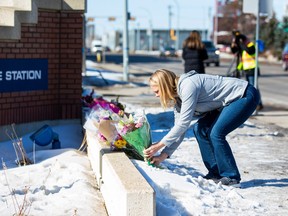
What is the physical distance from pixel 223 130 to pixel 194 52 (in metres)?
6.11

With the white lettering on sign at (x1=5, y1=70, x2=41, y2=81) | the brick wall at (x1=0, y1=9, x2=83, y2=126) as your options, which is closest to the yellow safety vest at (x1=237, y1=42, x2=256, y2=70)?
the brick wall at (x1=0, y1=9, x2=83, y2=126)

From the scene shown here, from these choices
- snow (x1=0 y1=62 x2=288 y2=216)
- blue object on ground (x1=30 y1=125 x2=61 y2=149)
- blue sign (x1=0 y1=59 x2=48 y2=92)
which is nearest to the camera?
snow (x1=0 y1=62 x2=288 y2=216)

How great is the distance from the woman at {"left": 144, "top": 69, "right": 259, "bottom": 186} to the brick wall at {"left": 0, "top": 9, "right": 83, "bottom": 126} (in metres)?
Result: 3.68

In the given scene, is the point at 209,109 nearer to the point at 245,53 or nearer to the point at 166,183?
the point at 166,183

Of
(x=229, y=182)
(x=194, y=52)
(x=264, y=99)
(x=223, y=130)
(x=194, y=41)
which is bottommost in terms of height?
(x=264, y=99)

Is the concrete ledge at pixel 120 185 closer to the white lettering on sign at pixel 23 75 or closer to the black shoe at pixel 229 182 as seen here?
the black shoe at pixel 229 182

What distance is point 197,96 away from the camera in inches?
245

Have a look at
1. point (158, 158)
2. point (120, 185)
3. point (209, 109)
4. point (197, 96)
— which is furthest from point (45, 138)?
point (120, 185)

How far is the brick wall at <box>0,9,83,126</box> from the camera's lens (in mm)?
9719

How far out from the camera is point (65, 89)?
1030 centimetres

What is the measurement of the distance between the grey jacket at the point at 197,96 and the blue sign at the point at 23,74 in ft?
11.7

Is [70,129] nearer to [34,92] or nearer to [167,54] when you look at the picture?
[34,92]

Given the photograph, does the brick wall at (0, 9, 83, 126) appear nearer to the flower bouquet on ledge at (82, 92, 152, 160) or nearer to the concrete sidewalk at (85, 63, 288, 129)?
the flower bouquet on ledge at (82, 92, 152, 160)

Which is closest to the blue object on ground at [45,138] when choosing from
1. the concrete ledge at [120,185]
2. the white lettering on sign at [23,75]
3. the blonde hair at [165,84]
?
the white lettering on sign at [23,75]
